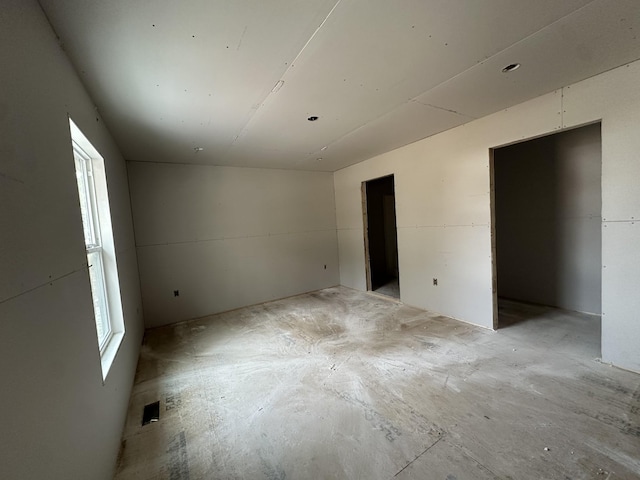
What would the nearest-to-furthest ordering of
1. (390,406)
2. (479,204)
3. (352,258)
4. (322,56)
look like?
(322,56)
(390,406)
(479,204)
(352,258)

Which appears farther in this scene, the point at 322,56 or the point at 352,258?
the point at 352,258

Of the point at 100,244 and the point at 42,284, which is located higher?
the point at 100,244

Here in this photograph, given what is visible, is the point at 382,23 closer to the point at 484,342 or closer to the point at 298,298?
the point at 484,342

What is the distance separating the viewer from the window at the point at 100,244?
1.99m

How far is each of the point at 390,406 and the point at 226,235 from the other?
3592 mm

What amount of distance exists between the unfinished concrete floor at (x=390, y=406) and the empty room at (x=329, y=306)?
0.02m

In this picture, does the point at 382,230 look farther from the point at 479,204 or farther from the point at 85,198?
the point at 85,198

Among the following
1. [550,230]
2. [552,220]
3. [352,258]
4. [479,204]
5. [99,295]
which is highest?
[479,204]

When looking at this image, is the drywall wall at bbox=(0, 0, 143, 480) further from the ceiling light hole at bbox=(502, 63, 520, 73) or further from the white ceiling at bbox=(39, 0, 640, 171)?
the ceiling light hole at bbox=(502, 63, 520, 73)

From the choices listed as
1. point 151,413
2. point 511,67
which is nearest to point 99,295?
point 151,413

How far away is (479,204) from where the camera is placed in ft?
10.2

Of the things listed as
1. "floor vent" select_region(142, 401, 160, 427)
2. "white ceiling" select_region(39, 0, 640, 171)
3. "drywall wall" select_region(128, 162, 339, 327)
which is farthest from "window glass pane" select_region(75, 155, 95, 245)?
"drywall wall" select_region(128, 162, 339, 327)

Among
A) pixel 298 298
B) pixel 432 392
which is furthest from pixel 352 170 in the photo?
pixel 432 392

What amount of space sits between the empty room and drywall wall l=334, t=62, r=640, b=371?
21 mm
